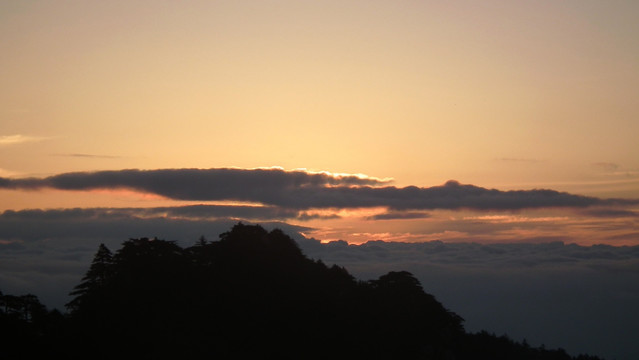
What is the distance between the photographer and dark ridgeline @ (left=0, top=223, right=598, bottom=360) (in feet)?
253

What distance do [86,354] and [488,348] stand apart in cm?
8938

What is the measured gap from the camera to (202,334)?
7931cm

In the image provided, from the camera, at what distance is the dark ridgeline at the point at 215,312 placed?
7725 cm

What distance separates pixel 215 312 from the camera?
82.1 meters

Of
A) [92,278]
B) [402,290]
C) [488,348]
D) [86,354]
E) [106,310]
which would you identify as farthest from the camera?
[488,348]

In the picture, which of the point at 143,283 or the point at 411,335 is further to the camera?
the point at 411,335

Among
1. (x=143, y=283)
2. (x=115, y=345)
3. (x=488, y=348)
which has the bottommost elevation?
(x=488, y=348)

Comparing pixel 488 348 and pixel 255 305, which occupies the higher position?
pixel 255 305

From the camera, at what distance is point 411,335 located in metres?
101

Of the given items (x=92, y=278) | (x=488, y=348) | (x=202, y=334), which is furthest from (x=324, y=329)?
(x=488, y=348)

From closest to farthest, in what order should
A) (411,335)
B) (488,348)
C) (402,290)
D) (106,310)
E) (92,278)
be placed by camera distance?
(106,310) → (92,278) → (411,335) → (402,290) → (488,348)

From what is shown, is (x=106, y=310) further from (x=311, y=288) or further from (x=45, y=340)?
(x=311, y=288)

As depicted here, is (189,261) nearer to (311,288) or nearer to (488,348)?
(311,288)

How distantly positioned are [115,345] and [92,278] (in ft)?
40.0
